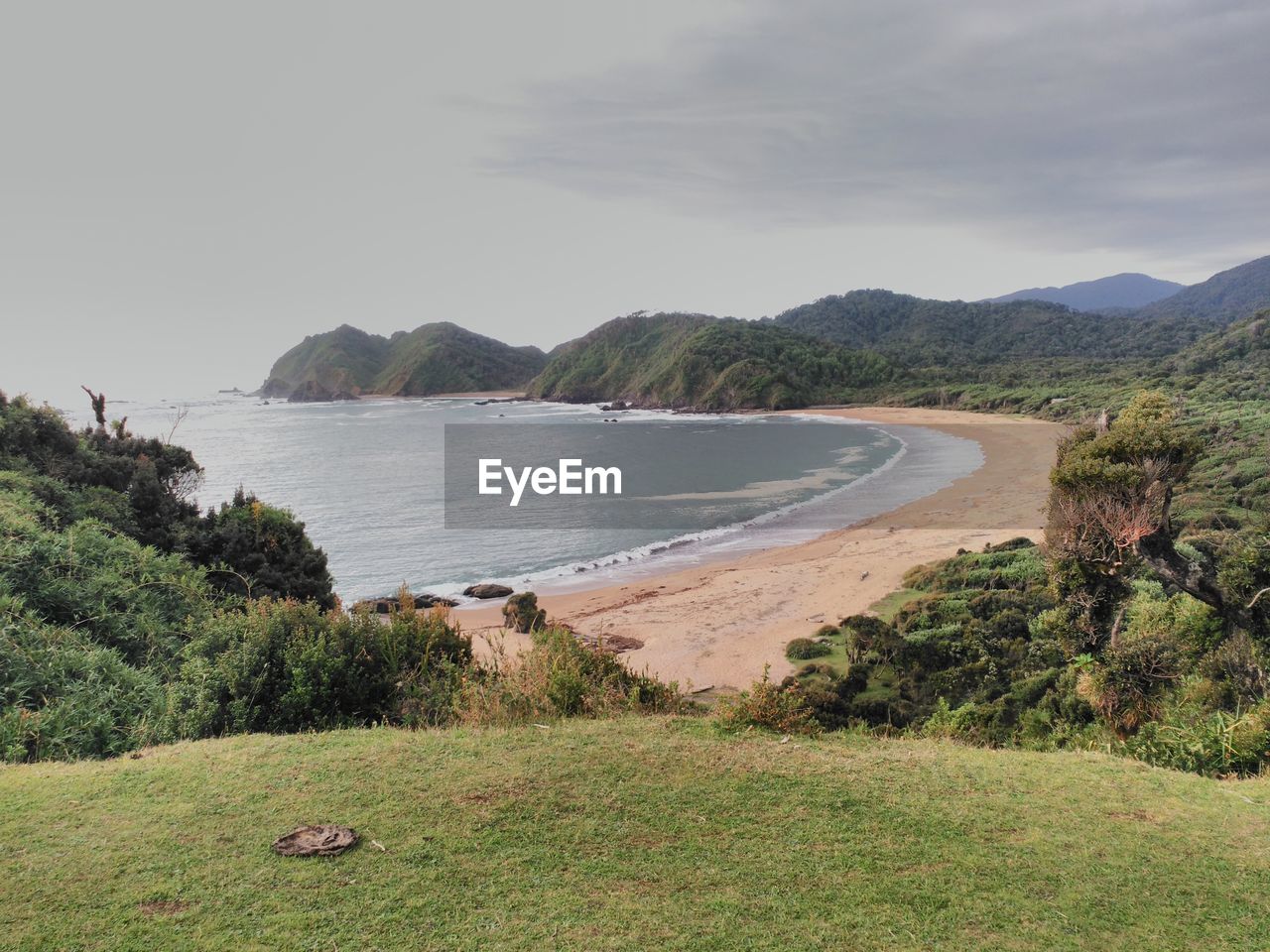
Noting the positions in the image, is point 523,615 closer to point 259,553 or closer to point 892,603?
point 259,553

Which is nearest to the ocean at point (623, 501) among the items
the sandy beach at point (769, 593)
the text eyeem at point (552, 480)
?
the sandy beach at point (769, 593)

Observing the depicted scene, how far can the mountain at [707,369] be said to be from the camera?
365ft

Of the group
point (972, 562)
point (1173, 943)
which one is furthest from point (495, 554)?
point (1173, 943)

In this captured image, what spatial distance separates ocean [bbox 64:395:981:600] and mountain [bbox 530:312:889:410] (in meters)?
23.1

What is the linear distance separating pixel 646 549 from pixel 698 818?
967 inches

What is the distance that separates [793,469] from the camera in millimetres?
51531

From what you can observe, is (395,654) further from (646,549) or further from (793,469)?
(793,469)

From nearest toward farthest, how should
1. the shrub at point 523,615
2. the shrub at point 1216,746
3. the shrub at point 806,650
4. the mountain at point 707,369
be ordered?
the shrub at point 1216,746
the shrub at point 806,650
the shrub at point 523,615
the mountain at point 707,369

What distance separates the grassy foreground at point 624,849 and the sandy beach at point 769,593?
7.84 meters

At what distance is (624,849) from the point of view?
16.3ft

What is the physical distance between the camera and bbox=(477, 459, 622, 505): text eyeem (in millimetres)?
45094

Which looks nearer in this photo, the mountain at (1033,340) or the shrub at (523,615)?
the shrub at (523,615)

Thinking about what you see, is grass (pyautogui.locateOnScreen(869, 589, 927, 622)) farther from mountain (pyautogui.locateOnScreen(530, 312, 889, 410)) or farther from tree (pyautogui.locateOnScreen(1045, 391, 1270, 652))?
mountain (pyautogui.locateOnScreen(530, 312, 889, 410))

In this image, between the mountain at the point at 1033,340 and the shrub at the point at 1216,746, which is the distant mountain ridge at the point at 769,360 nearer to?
the mountain at the point at 1033,340
